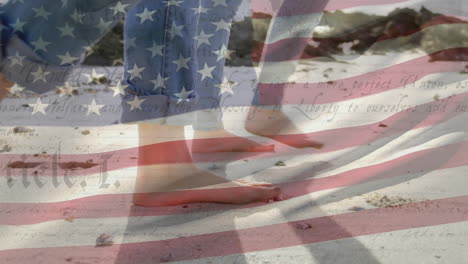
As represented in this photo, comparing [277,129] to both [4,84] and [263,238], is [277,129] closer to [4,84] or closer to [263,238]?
[263,238]

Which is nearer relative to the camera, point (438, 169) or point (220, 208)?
point (220, 208)

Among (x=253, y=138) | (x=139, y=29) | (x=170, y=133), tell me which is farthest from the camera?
(x=253, y=138)

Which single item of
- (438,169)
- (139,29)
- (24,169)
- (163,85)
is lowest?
(24,169)

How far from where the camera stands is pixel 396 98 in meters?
1.97

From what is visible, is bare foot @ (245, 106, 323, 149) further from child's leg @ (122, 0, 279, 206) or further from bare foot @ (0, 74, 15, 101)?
bare foot @ (0, 74, 15, 101)

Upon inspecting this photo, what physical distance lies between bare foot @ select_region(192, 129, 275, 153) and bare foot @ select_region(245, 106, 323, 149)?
0.29ft

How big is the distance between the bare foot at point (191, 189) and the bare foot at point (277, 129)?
364mm

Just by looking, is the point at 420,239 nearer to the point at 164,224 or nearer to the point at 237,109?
the point at 164,224

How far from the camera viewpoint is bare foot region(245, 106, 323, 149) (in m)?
1.70

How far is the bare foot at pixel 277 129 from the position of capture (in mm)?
1704

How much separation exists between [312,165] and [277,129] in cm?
31

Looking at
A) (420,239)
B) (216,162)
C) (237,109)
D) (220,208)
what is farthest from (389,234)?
→ (237,109)

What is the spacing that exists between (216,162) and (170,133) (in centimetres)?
22

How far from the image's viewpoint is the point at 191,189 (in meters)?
1.34
